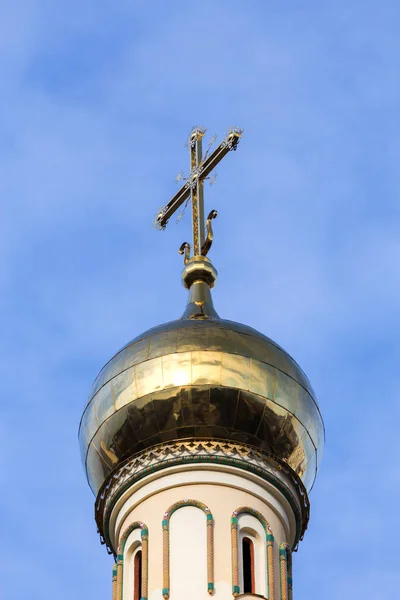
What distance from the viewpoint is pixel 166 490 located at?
22328mm

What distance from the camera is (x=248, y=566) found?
21953mm

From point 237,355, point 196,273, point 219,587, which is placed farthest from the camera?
point 196,273

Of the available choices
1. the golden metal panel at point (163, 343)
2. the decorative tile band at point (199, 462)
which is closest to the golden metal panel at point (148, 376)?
the golden metal panel at point (163, 343)

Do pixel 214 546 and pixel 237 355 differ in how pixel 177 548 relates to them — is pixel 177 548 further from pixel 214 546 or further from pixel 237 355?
pixel 237 355

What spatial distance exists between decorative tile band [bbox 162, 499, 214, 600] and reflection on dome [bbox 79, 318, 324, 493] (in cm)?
77

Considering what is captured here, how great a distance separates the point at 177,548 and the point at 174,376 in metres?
2.01

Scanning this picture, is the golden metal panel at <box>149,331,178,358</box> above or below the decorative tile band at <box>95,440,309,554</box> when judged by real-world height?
above

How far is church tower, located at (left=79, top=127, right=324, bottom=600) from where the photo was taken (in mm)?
21828

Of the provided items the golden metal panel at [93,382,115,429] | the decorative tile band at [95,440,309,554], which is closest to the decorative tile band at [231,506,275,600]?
the decorative tile band at [95,440,309,554]

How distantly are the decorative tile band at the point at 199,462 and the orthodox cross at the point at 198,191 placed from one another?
12.2 feet

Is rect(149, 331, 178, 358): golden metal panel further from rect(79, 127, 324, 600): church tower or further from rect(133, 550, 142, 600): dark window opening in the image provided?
rect(133, 550, 142, 600): dark window opening

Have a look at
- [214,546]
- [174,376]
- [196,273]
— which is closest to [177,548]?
[214,546]

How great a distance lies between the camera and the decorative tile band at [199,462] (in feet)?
73.2

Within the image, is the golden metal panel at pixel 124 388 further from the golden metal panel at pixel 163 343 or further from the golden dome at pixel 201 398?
the golden metal panel at pixel 163 343
